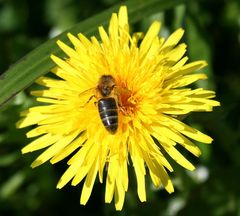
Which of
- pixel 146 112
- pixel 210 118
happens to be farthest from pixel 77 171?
pixel 210 118

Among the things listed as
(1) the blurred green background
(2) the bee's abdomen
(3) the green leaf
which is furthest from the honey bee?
(1) the blurred green background

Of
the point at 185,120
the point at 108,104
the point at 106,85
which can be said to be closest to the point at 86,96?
the point at 106,85

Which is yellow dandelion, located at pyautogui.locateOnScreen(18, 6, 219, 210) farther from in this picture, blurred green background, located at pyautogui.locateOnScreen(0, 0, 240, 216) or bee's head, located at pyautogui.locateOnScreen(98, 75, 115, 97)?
blurred green background, located at pyautogui.locateOnScreen(0, 0, 240, 216)

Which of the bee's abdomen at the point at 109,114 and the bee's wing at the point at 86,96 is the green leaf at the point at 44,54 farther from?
the bee's abdomen at the point at 109,114

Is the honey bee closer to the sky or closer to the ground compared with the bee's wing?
closer to the ground

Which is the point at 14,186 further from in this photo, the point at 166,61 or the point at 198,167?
the point at 166,61

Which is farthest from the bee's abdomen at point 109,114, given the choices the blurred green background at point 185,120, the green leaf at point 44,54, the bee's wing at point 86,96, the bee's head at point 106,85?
the blurred green background at point 185,120
